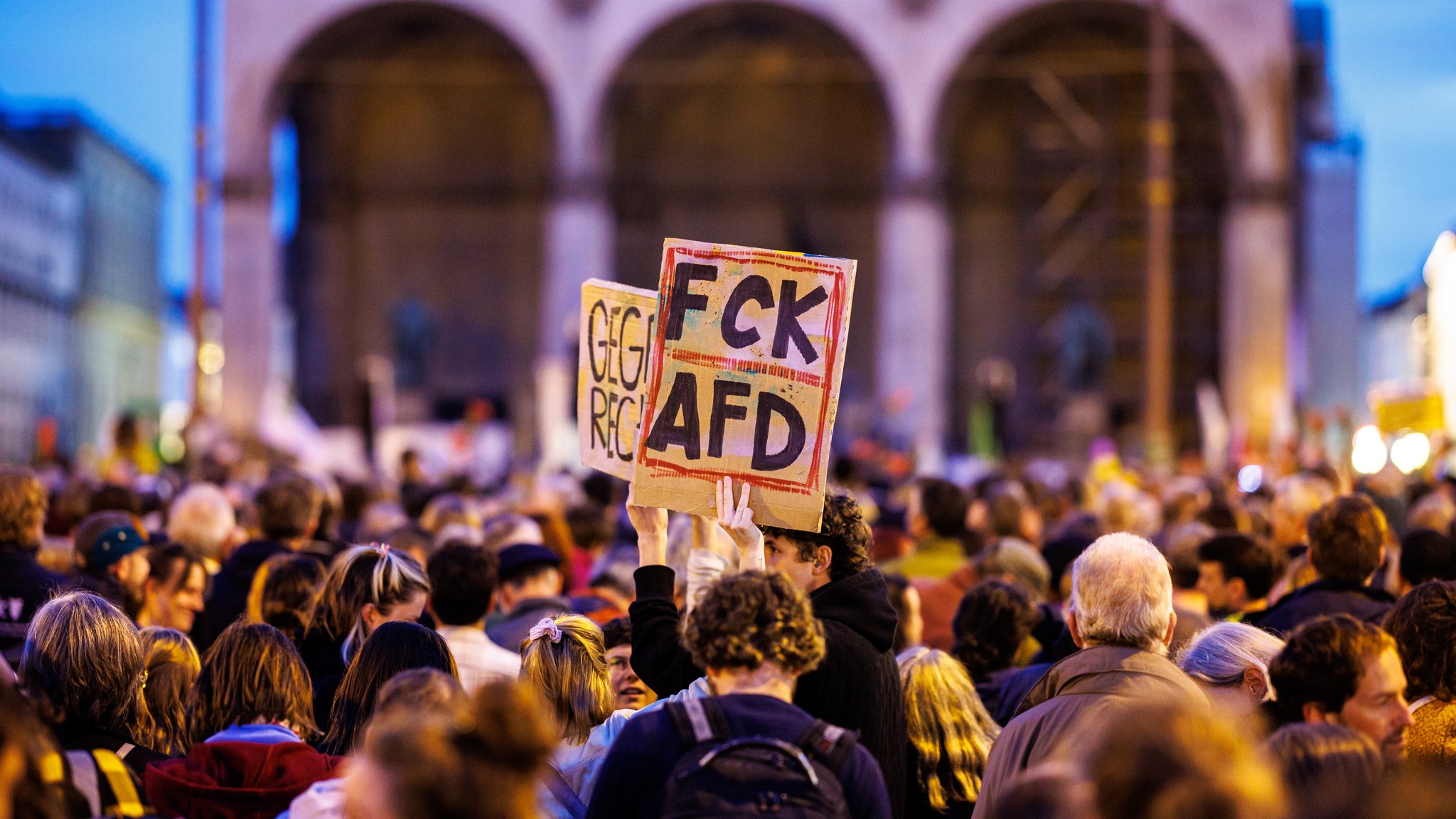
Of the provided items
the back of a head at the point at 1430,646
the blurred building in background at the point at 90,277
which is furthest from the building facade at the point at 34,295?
the back of a head at the point at 1430,646

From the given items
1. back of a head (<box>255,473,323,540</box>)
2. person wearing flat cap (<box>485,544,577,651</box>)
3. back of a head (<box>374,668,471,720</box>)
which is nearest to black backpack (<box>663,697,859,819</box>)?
back of a head (<box>374,668,471,720</box>)

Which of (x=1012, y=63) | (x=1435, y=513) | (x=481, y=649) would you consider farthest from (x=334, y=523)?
(x=1012, y=63)

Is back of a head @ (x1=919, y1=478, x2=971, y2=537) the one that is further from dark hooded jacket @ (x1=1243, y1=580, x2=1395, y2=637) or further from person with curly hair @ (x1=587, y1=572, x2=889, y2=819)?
person with curly hair @ (x1=587, y1=572, x2=889, y2=819)

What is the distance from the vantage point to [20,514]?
635 centimetres

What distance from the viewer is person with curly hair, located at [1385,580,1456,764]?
4.38m

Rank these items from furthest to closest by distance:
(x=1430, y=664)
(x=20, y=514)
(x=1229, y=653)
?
(x=20, y=514)
(x=1229, y=653)
(x=1430, y=664)

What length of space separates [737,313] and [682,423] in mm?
331

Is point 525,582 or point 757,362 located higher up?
point 757,362

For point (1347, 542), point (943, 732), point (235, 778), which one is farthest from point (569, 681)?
point (1347, 542)

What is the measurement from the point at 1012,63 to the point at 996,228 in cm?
337

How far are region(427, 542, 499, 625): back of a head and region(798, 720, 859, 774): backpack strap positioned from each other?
2541 millimetres

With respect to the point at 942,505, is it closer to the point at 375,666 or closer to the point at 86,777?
the point at 375,666

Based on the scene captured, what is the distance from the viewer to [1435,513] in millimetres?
8117

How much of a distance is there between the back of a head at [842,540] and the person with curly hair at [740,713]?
0.74 m
